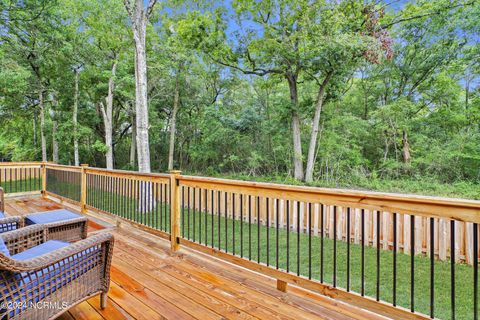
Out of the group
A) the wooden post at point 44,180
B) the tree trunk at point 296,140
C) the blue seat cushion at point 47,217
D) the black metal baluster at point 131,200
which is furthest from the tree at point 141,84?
the tree trunk at point 296,140

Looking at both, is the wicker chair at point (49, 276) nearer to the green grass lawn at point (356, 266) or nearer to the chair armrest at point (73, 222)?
the chair armrest at point (73, 222)

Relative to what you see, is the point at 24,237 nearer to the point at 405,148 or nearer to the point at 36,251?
the point at 36,251

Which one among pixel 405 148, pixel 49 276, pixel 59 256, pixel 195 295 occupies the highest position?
pixel 405 148

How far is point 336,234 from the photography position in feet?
Answer: 9.24

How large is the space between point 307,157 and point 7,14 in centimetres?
1152

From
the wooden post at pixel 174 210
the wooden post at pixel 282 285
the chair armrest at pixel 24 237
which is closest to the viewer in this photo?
the chair armrest at pixel 24 237

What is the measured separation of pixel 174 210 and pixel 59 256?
68.0 inches

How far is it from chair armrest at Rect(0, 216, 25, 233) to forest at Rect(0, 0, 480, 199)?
3.82 meters

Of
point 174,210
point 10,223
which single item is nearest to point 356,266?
point 174,210

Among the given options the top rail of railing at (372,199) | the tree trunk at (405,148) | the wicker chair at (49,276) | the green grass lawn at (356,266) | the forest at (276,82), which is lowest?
the green grass lawn at (356,266)

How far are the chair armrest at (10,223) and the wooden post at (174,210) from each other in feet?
4.91

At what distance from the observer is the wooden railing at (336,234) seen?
1.64m

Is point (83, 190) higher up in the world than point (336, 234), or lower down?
higher up

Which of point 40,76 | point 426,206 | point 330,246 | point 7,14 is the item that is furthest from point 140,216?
point 40,76
